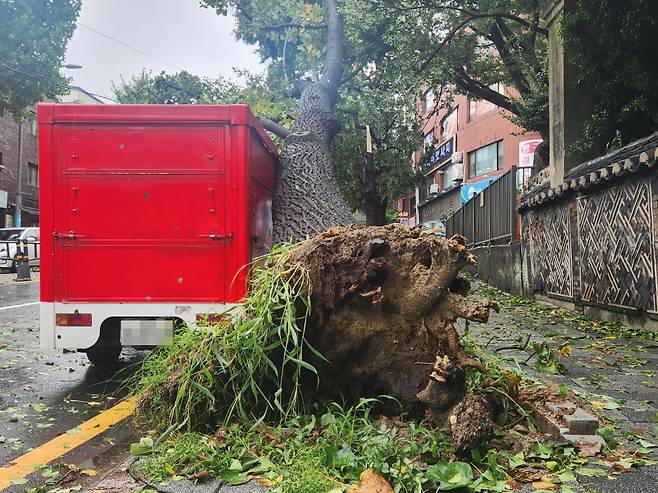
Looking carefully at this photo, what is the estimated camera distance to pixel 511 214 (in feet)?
43.9

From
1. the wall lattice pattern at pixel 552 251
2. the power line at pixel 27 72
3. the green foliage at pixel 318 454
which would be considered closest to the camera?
the green foliage at pixel 318 454

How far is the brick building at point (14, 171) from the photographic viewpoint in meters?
34.2

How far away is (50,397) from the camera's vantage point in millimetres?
4961

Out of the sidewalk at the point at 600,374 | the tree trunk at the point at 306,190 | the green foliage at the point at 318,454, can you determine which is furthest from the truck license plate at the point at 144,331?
the tree trunk at the point at 306,190

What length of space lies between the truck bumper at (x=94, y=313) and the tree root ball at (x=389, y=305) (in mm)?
1736

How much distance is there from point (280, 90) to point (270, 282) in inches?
555

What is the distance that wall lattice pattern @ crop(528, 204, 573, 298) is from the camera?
33.0 feet

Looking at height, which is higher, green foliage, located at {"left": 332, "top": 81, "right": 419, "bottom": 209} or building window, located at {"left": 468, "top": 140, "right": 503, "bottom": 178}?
building window, located at {"left": 468, "top": 140, "right": 503, "bottom": 178}

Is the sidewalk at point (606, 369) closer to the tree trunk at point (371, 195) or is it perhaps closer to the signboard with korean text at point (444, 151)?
the tree trunk at point (371, 195)

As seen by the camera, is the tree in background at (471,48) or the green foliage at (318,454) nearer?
the green foliage at (318,454)

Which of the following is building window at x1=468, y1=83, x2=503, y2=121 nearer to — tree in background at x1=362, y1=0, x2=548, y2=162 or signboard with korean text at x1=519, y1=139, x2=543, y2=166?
signboard with korean text at x1=519, y1=139, x2=543, y2=166

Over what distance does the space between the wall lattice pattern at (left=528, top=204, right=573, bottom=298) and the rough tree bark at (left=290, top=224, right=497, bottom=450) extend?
722cm

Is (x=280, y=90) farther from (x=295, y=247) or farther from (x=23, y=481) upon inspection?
(x=23, y=481)

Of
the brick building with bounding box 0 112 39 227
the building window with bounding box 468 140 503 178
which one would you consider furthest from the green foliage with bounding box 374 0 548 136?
the brick building with bounding box 0 112 39 227
